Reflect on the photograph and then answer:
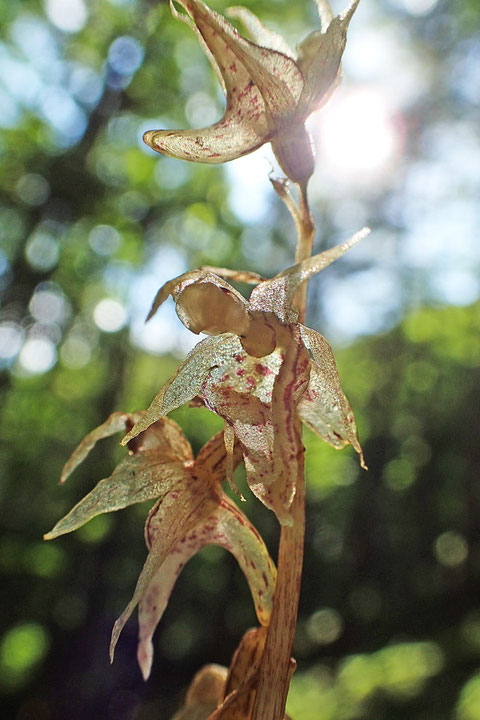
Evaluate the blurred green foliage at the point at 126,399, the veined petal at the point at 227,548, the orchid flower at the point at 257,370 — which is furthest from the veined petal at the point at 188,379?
the blurred green foliage at the point at 126,399

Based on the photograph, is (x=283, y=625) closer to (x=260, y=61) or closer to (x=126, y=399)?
(x=260, y=61)

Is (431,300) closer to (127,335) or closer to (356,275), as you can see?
(356,275)

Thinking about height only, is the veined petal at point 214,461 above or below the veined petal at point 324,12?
below

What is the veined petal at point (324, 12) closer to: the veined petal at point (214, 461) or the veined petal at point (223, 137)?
the veined petal at point (223, 137)

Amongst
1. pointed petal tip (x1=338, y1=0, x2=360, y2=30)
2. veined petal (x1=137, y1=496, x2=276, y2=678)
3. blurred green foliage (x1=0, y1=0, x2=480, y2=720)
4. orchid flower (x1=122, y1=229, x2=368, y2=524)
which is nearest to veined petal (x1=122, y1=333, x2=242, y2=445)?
orchid flower (x1=122, y1=229, x2=368, y2=524)

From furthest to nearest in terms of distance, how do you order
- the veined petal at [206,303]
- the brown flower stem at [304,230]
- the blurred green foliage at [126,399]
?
the blurred green foliage at [126,399] < the brown flower stem at [304,230] < the veined petal at [206,303]
